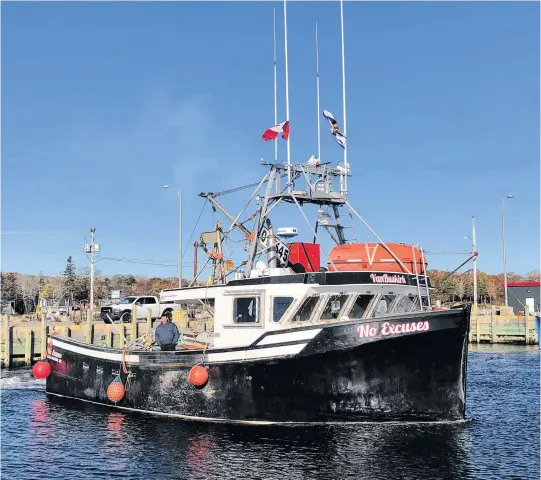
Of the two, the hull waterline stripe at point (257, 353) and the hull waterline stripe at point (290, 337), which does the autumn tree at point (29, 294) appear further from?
the hull waterline stripe at point (290, 337)

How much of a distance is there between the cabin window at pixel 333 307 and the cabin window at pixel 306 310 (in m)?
0.39

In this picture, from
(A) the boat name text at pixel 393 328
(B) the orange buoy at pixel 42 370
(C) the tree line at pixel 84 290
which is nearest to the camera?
(A) the boat name text at pixel 393 328

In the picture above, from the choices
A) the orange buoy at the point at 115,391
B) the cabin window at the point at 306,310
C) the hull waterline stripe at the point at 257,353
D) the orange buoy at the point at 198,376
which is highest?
the cabin window at the point at 306,310

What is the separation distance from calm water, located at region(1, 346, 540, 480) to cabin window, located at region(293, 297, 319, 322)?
9.59ft

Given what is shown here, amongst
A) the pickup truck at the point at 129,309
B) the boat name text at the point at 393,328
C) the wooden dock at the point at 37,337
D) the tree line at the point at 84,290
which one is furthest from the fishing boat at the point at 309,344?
the tree line at the point at 84,290

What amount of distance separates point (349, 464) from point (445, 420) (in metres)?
4.07

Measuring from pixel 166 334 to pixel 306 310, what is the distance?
4.49 metres

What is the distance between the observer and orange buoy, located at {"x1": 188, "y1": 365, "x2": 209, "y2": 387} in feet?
57.1

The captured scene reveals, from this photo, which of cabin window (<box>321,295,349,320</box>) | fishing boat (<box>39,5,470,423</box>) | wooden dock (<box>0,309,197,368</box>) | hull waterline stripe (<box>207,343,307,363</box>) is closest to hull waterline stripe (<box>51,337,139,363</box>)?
fishing boat (<box>39,5,470,423</box>)

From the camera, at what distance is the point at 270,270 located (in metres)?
18.5

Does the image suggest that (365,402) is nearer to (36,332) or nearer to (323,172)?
(323,172)

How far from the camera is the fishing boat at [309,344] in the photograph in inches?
643

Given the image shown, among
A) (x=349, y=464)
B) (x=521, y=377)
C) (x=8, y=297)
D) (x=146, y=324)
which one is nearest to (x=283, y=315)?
(x=349, y=464)

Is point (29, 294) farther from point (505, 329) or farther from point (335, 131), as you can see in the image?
point (335, 131)
